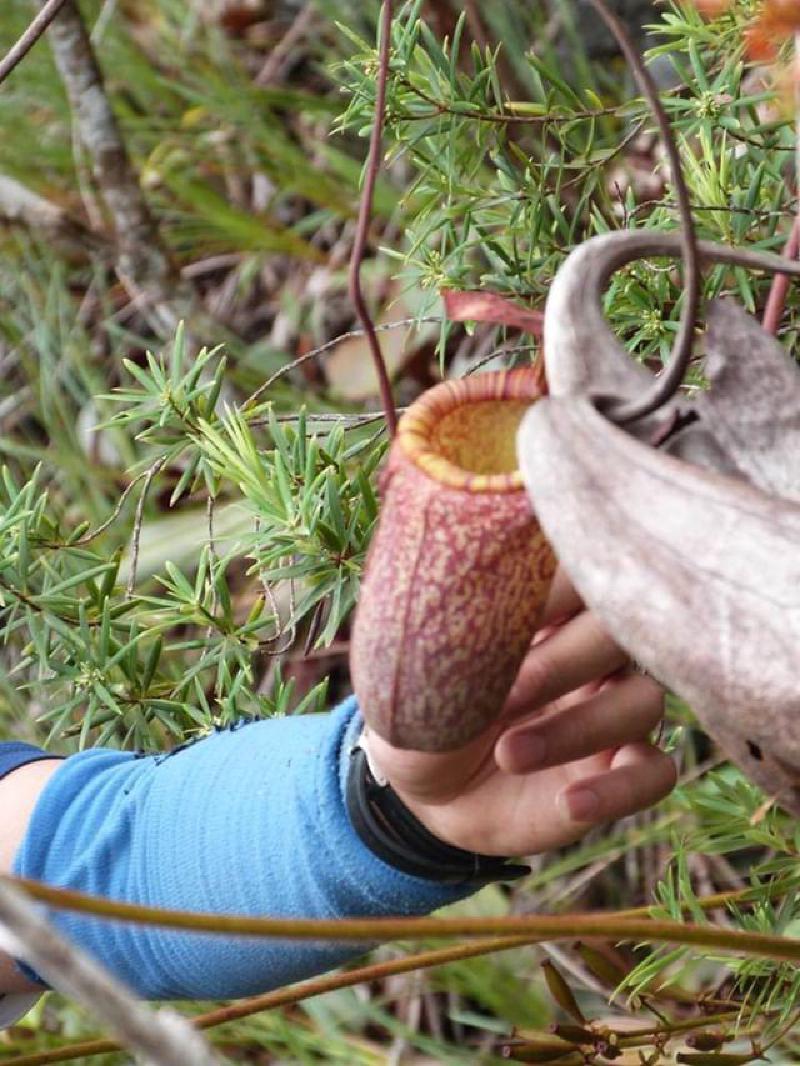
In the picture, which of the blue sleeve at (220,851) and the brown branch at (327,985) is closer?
the brown branch at (327,985)

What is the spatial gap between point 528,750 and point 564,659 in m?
0.05

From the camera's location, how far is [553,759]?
665 mm

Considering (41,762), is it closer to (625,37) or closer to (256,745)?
(256,745)

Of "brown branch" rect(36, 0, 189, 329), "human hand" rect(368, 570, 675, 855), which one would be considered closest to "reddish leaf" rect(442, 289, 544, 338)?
"human hand" rect(368, 570, 675, 855)

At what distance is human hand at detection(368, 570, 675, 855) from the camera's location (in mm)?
643

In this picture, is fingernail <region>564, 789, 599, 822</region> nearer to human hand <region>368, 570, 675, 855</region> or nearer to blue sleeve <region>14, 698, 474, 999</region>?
human hand <region>368, 570, 675, 855</region>

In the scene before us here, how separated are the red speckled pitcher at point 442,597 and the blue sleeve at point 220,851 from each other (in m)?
0.37

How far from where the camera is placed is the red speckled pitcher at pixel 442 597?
50 centimetres

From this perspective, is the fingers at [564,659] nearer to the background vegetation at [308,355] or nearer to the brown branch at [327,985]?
the brown branch at [327,985]

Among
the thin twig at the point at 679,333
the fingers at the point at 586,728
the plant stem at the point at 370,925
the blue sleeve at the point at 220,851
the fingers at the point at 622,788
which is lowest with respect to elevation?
the blue sleeve at the point at 220,851

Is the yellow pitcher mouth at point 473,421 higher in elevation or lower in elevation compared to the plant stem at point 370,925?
higher

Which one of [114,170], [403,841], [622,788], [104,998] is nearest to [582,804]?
[622,788]

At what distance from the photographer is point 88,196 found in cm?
202

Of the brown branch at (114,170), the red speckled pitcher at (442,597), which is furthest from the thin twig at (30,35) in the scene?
the brown branch at (114,170)
